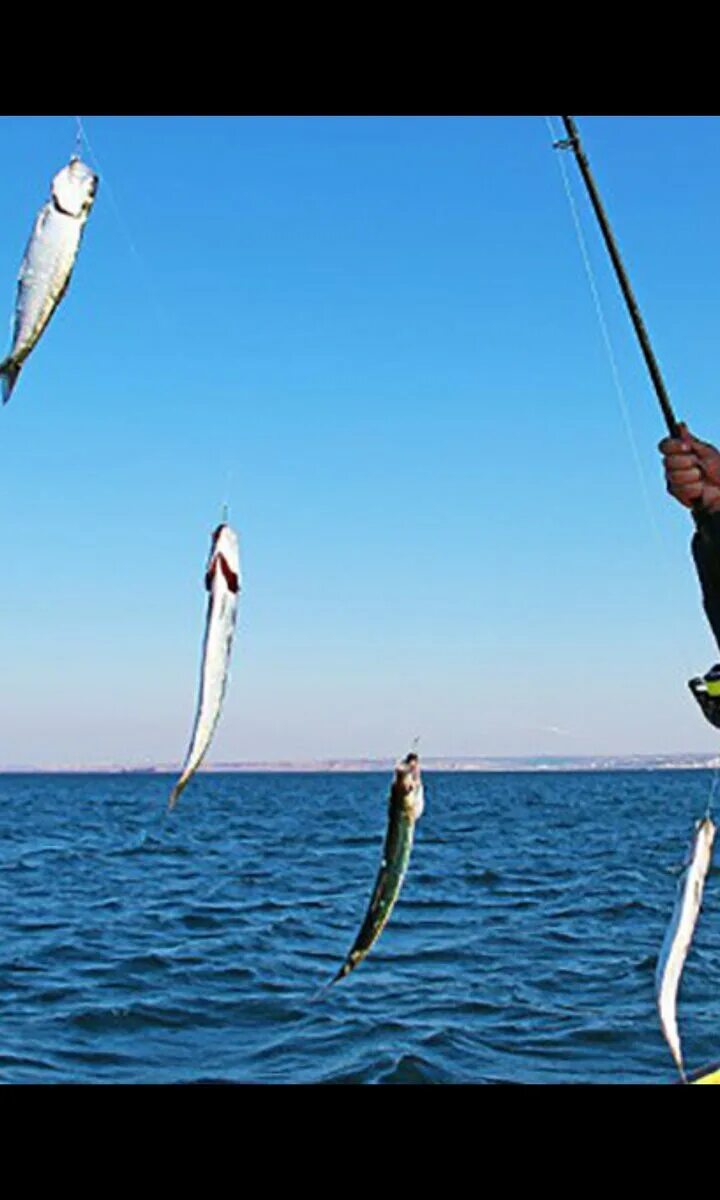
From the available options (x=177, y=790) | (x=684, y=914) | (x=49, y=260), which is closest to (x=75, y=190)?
(x=49, y=260)

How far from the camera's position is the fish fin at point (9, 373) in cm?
294

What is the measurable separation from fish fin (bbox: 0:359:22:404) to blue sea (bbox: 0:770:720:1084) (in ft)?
23.5

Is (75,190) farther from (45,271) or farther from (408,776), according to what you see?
(408,776)

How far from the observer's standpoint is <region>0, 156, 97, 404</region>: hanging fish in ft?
9.95

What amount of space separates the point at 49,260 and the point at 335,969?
438 inches

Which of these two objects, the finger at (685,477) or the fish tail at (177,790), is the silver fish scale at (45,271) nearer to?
the fish tail at (177,790)

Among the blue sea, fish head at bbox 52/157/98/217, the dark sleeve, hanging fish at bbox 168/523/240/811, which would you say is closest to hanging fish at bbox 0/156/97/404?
fish head at bbox 52/157/98/217

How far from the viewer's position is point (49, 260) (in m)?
3.05

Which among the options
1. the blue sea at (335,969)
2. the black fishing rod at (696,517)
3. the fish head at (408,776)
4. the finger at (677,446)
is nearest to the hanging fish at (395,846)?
the fish head at (408,776)

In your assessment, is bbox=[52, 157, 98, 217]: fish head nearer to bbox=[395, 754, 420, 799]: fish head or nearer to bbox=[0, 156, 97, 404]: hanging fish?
bbox=[0, 156, 97, 404]: hanging fish

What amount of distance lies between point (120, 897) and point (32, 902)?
3.93 ft
